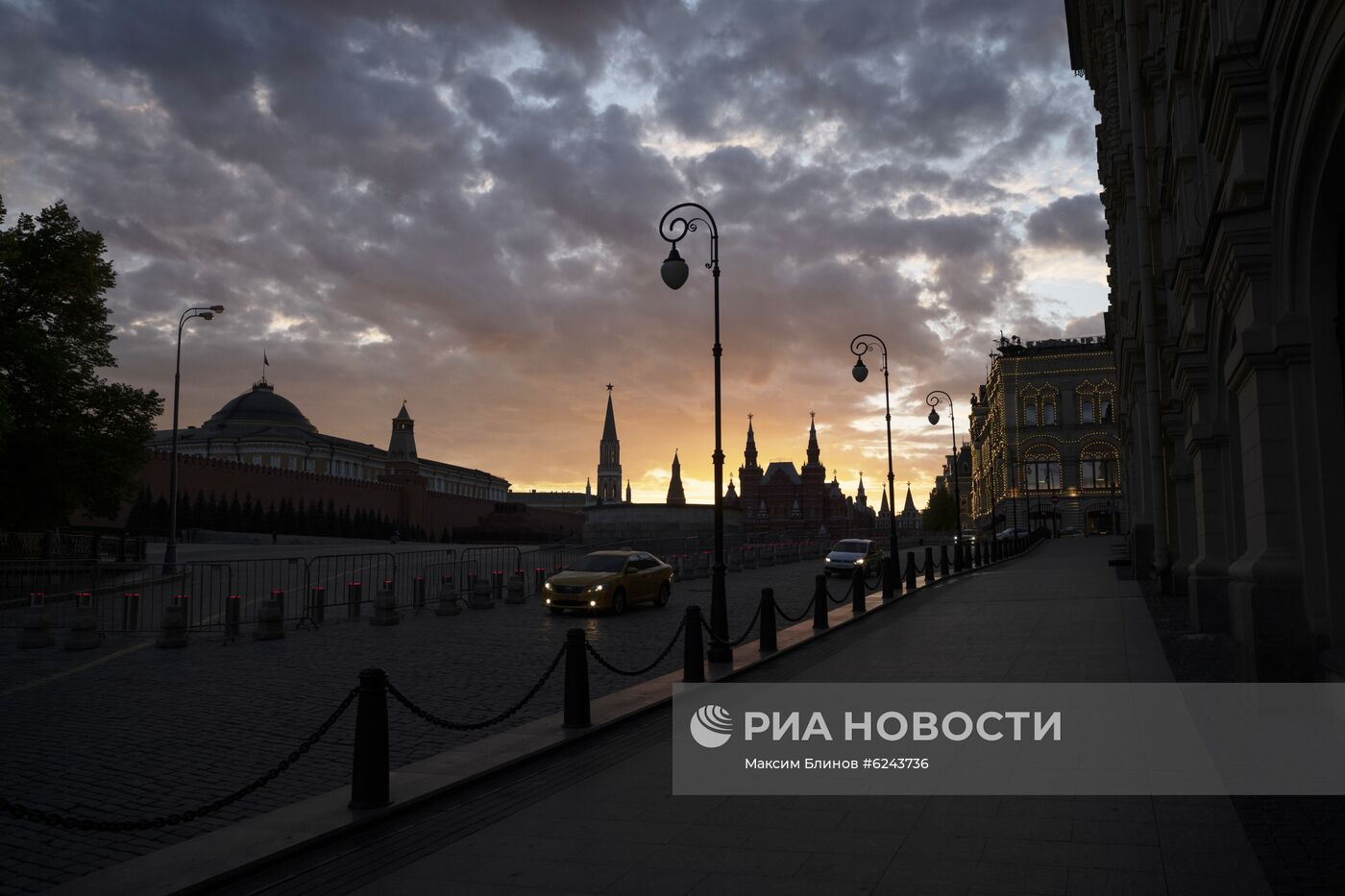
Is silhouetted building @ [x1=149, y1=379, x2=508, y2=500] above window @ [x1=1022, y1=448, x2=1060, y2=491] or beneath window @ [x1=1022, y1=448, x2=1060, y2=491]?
above

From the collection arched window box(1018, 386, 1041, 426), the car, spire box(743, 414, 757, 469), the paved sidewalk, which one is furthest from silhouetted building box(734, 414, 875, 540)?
the paved sidewalk

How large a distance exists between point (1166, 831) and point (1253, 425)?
4.68 metres

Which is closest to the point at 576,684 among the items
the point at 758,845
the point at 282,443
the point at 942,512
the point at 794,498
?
the point at 758,845

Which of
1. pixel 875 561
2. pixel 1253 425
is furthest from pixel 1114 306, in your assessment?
pixel 1253 425

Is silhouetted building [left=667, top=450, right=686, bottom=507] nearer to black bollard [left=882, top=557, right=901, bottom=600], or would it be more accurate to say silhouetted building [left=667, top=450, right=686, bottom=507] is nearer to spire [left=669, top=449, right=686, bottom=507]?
spire [left=669, top=449, right=686, bottom=507]

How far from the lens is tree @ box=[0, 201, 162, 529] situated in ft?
92.1

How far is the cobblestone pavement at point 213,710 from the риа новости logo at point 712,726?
5.44 feet

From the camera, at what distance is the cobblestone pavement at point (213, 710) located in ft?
21.1

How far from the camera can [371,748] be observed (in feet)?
21.0

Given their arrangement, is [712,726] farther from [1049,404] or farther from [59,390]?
[1049,404]

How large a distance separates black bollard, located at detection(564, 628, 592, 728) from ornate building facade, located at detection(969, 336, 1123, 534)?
8351cm

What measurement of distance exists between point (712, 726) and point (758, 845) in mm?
3407

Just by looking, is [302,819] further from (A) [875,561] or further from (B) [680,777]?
(A) [875,561]

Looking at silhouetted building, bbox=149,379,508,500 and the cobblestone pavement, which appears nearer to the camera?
the cobblestone pavement
